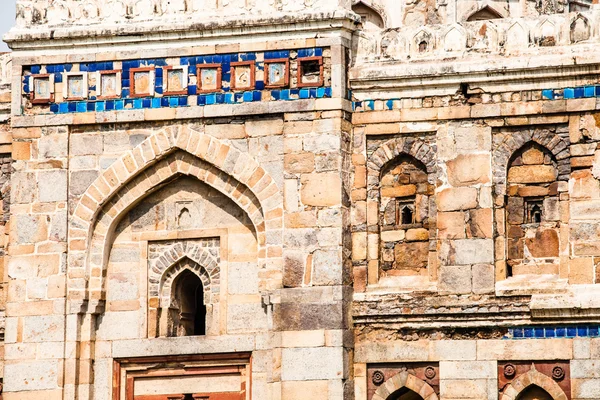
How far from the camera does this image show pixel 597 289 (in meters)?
18.3

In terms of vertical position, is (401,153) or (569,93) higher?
(569,93)

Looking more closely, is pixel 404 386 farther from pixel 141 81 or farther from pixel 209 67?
pixel 141 81

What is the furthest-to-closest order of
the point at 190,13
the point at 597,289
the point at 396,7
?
the point at 396,7 < the point at 190,13 < the point at 597,289

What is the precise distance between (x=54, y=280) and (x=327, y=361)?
3155 millimetres

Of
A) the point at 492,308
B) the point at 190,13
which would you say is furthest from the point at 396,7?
the point at 492,308

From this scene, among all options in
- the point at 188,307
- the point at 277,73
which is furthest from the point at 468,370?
the point at 277,73

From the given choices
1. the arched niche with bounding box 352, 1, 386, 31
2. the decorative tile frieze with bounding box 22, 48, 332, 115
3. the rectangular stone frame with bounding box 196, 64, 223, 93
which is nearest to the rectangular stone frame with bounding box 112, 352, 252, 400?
the decorative tile frieze with bounding box 22, 48, 332, 115

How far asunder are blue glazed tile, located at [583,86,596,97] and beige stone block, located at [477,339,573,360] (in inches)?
101

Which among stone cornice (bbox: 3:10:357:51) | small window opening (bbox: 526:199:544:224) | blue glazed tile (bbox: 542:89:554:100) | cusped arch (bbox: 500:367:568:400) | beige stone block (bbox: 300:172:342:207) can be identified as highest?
stone cornice (bbox: 3:10:357:51)

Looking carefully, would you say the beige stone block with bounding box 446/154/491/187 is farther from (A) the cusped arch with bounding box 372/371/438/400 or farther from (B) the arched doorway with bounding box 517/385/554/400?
(B) the arched doorway with bounding box 517/385/554/400

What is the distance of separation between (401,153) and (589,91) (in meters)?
2.09

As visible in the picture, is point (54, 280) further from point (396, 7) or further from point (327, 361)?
point (396, 7)

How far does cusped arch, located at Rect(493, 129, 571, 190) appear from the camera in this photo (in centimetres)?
1877

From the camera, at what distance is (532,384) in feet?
60.5
